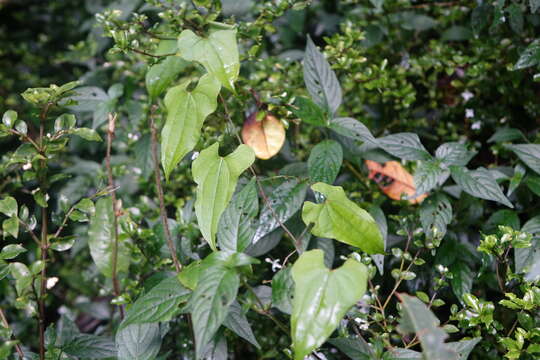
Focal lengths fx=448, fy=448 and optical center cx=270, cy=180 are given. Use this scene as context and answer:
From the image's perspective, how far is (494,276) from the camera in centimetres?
101

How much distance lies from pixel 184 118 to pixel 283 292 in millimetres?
345

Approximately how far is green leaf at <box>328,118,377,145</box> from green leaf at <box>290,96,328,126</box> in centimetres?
2

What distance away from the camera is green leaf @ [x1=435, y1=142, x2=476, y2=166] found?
1.01 meters

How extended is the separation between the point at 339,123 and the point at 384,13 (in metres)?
0.61

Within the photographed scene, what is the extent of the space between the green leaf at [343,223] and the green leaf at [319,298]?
3.8 inches

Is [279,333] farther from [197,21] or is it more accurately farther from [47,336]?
[197,21]

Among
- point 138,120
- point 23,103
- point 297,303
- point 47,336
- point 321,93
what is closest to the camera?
point 297,303

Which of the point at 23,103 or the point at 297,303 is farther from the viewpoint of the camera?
the point at 23,103

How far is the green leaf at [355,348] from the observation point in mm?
779

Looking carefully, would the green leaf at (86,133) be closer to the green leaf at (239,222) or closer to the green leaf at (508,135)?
the green leaf at (239,222)

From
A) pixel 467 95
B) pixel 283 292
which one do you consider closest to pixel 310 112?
pixel 283 292

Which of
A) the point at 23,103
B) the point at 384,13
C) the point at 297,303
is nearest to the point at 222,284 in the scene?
the point at 297,303

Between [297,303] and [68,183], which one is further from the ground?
[297,303]

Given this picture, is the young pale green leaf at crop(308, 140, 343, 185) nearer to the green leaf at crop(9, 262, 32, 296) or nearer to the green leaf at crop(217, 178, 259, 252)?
the green leaf at crop(217, 178, 259, 252)
